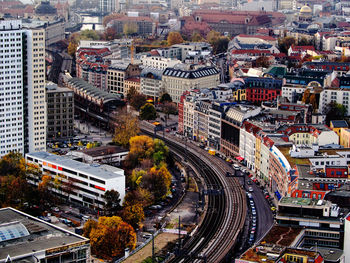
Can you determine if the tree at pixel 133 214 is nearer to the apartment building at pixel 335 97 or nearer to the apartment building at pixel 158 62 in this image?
the apartment building at pixel 335 97

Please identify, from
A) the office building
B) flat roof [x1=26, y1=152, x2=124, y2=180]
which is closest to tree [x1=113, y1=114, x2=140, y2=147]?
the office building

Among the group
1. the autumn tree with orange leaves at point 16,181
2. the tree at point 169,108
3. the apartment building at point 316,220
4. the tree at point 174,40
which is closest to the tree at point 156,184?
the autumn tree with orange leaves at point 16,181

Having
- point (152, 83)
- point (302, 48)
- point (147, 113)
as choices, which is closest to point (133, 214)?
point (147, 113)

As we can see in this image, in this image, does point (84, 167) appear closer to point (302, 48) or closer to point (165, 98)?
point (165, 98)

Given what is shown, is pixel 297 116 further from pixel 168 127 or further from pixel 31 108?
pixel 31 108

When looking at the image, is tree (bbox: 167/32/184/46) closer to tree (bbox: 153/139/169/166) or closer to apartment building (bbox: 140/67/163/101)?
apartment building (bbox: 140/67/163/101)
